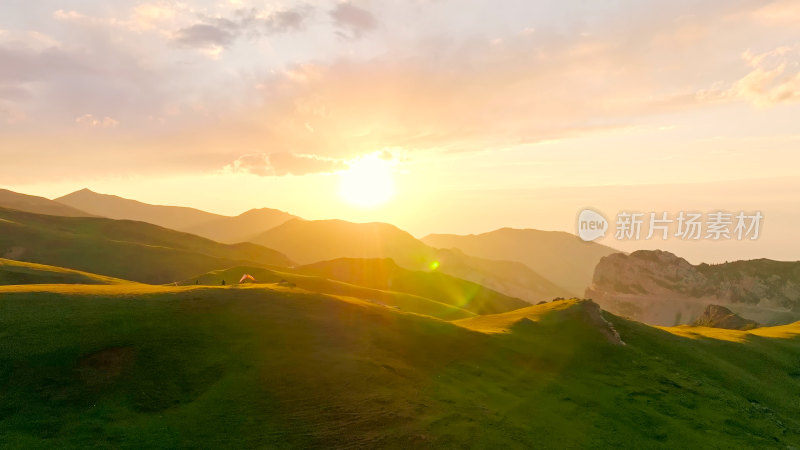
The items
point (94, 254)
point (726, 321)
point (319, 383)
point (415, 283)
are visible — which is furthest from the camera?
point (415, 283)

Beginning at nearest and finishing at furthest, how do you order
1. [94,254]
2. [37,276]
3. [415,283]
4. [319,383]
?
[319,383] < [37,276] < [94,254] < [415,283]

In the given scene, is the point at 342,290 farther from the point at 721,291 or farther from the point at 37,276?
the point at 721,291

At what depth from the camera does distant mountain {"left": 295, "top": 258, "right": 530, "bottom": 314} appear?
14500cm

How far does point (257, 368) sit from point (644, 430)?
25300 millimetres

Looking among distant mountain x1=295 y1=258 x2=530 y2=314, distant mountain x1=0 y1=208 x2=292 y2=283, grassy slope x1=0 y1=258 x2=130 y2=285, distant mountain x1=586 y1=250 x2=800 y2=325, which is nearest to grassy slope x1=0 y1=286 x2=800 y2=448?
grassy slope x1=0 y1=258 x2=130 y2=285

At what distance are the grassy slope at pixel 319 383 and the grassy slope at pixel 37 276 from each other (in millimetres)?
25618

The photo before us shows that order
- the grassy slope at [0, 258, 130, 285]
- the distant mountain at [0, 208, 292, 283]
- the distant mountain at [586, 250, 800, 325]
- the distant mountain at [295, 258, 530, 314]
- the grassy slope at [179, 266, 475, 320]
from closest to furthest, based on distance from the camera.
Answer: the grassy slope at [0, 258, 130, 285], the grassy slope at [179, 266, 475, 320], the distant mountain at [0, 208, 292, 283], the distant mountain at [295, 258, 530, 314], the distant mountain at [586, 250, 800, 325]

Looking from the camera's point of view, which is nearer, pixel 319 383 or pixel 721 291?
pixel 319 383

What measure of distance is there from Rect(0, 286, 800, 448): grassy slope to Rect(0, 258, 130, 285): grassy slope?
2562 cm

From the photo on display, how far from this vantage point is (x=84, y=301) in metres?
31.4

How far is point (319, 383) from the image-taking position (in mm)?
25781

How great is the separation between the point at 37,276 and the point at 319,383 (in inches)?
1997

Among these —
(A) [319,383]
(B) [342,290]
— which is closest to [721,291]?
(B) [342,290]

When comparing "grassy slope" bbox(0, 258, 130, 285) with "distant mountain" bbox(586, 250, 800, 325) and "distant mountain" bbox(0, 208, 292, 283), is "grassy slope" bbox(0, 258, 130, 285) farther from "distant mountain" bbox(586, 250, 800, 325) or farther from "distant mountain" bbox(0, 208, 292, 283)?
"distant mountain" bbox(586, 250, 800, 325)
